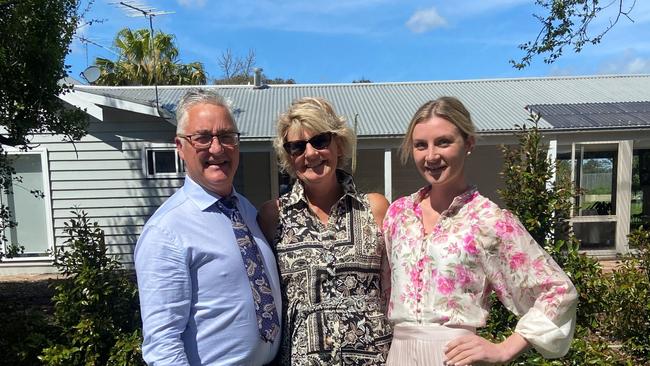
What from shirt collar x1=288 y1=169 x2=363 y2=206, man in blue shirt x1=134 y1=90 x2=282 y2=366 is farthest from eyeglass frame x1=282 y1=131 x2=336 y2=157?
man in blue shirt x1=134 y1=90 x2=282 y2=366

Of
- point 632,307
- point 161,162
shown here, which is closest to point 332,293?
point 632,307

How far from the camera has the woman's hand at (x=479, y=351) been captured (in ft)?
4.75

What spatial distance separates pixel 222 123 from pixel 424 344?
1.06 meters

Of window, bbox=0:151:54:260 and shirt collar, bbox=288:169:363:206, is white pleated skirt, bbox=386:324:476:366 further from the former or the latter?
window, bbox=0:151:54:260

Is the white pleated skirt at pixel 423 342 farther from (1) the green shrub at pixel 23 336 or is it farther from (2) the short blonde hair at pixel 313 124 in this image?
(1) the green shrub at pixel 23 336

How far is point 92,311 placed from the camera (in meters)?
3.30

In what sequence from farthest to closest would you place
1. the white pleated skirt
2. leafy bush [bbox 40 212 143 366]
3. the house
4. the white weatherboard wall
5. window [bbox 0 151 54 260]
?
window [bbox 0 151 54 260], the white weatherboard wall, the house, leafy bush [bbox 40 212 143 366], the white pleated skirt

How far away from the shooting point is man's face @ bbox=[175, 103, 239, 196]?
1.61 m

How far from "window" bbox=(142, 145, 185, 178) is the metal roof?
267 inches

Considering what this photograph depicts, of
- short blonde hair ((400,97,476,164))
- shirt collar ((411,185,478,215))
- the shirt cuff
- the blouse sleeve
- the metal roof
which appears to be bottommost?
the shirt cuff

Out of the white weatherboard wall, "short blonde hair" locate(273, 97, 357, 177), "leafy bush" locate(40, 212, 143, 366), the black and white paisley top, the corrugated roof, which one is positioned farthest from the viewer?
the corrugated roof

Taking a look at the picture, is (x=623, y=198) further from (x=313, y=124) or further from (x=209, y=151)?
(x=209, y=151)

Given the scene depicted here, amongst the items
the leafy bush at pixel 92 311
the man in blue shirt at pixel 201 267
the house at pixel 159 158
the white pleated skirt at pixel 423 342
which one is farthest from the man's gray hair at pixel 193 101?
the house at pixel 159 158

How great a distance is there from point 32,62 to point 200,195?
390 centimetres
